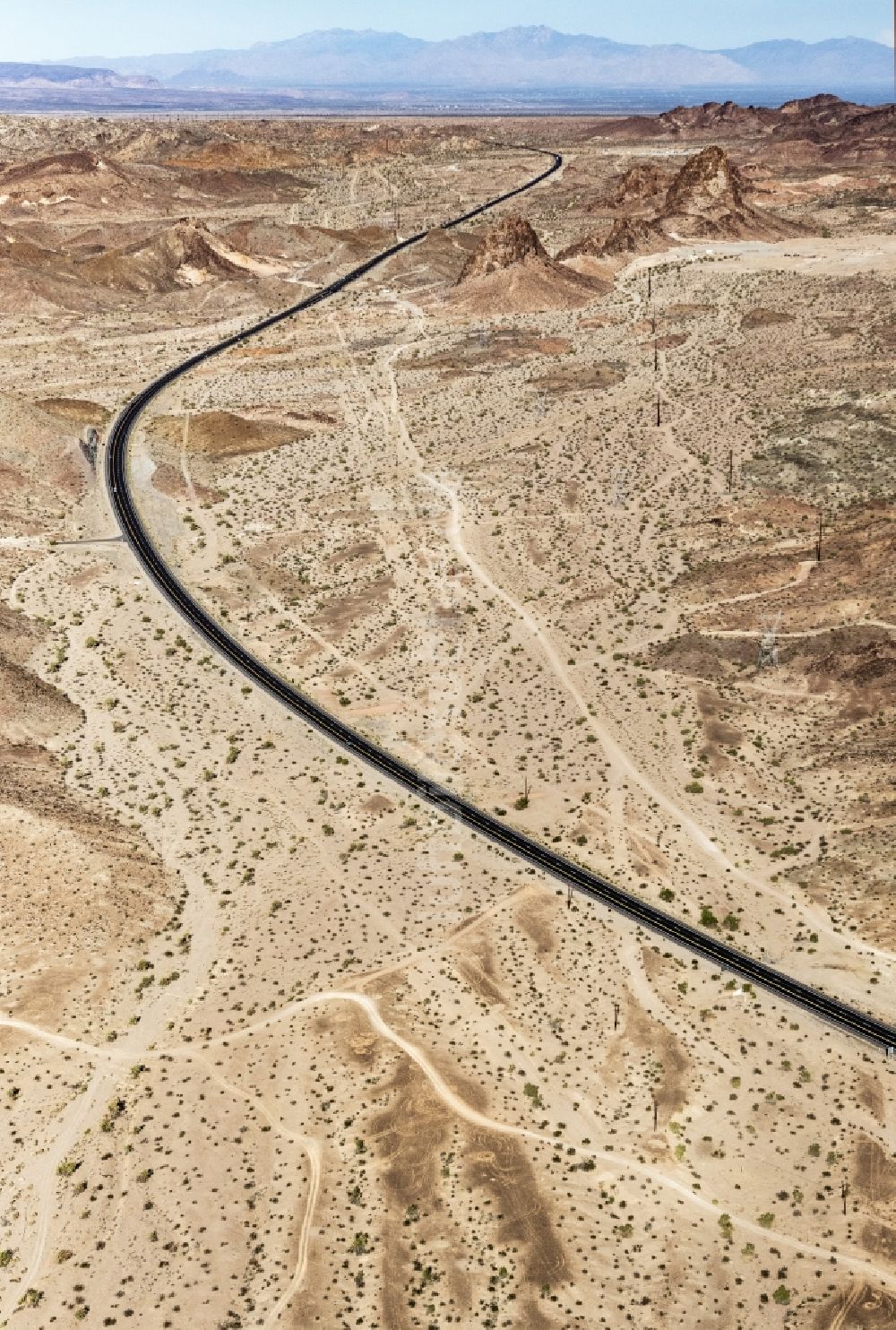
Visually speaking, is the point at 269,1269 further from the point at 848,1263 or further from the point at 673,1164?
the point at 848,1263

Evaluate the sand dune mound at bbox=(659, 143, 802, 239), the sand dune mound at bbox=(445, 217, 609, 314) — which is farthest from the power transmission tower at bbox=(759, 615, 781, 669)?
the sand dune mound at bbox=(659, 143, 802, 239)

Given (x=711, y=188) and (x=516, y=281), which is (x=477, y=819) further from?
(x=711, y=188)

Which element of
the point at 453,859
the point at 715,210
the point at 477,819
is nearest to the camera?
the point at 453,859

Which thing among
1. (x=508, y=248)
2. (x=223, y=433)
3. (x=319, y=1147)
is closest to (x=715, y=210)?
(x=508, y=248)

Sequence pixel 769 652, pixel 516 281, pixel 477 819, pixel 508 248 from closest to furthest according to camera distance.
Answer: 1. pixel 477 819
2. pixel 769 652
3. pixel 516 281
4. pixel 508 248

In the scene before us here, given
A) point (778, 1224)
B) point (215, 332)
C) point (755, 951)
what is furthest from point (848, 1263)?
point (215, 332)

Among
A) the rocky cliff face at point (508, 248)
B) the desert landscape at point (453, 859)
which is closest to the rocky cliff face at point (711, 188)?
the rocky cliff face at point (508, 248)
